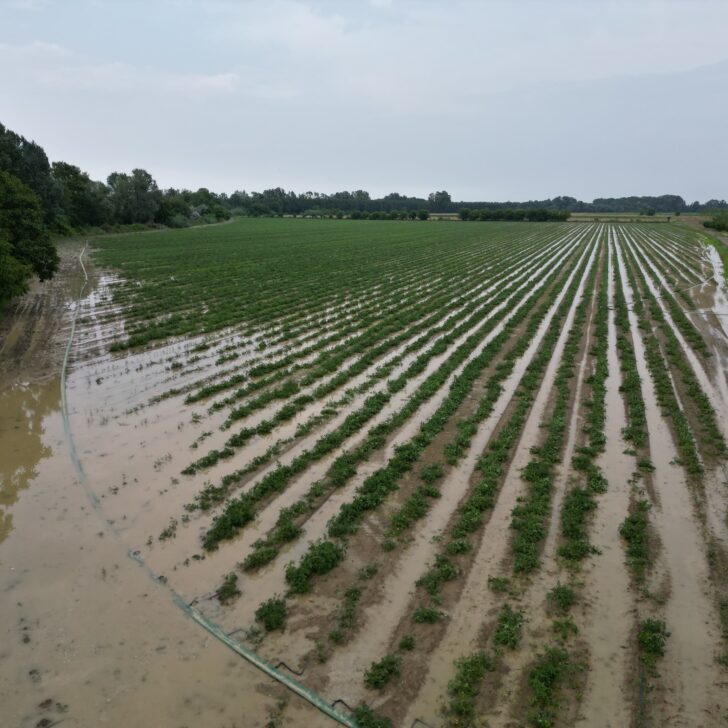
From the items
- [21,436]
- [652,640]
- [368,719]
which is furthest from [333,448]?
[21,436]

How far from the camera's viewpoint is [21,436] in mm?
10820

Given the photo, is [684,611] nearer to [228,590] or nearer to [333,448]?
[228,590]

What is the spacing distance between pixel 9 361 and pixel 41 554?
1112 centimetres

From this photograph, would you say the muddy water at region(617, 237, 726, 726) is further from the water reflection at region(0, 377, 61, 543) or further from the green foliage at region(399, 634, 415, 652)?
the water reflection at region(0, 377, 61, 543)

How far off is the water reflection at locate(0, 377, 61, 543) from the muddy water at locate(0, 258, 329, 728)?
60cm

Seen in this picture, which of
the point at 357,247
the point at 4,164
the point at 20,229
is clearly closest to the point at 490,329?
the point at 20,229

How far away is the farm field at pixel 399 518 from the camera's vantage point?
5.32 meters

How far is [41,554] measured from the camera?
7.20 m

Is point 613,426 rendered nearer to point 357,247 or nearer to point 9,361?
point 9,361

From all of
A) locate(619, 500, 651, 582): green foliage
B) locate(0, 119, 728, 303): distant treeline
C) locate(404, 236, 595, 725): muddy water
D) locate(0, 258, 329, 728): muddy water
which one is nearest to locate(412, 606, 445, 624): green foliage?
locate(404, 236, 595, 725): muddy water

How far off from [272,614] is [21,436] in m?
8.14

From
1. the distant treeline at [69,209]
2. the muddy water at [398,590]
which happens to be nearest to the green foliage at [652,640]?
the muddy water at [398,590]

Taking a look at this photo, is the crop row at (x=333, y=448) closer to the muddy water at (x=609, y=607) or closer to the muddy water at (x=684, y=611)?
the muddy water at (x=609, y=607)

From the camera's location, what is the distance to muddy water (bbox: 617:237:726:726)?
16.7 ft
